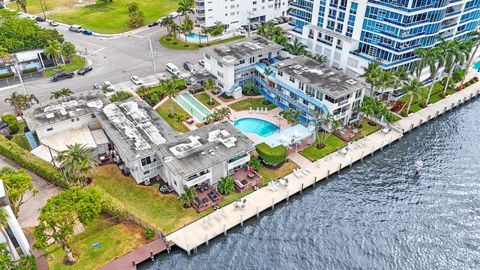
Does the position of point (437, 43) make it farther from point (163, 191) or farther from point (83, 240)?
point (83, 240)

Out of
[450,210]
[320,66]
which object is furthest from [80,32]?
[450,210]

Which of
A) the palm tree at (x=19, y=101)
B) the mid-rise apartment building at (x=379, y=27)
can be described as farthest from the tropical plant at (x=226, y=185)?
→ the palm tree at (x=19, y=101)

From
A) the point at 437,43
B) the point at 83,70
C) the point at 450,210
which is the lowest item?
the point at 450,210

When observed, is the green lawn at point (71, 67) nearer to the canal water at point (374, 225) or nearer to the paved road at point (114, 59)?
the paved road at point (114, 59)

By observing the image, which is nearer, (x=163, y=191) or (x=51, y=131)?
(x=163, y=191)

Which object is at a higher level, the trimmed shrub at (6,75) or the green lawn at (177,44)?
the green lawn at (177,44)

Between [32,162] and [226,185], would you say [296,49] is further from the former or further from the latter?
[32,162]

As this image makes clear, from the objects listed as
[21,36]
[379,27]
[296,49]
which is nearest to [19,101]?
[21,36]
